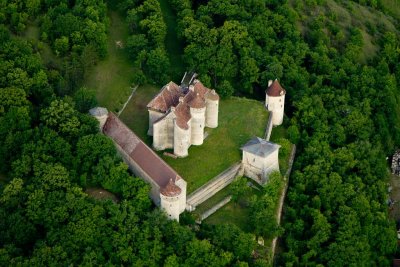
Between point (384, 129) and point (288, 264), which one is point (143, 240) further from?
point (384, 129)

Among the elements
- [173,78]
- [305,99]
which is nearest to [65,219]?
[173,78]

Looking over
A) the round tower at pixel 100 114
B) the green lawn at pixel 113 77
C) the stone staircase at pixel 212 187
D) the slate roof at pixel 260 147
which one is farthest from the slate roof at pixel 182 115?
the green lawn at pixel 113 77

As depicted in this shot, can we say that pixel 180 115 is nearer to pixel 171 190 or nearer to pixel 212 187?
pixel 212 187

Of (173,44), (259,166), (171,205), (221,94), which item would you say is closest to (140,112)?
(221,94)

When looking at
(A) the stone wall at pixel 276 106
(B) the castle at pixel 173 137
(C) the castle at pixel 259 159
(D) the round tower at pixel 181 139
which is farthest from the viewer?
(A) the stone wall at pixel 276 106

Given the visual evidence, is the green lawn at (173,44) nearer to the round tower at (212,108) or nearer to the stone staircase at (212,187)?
the round tower at (212,108)

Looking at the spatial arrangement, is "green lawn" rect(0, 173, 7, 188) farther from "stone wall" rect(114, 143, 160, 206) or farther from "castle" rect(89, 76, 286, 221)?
"stone wall" rect(114, 143, 160, 206)

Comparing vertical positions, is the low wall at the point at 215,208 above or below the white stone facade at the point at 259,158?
below
